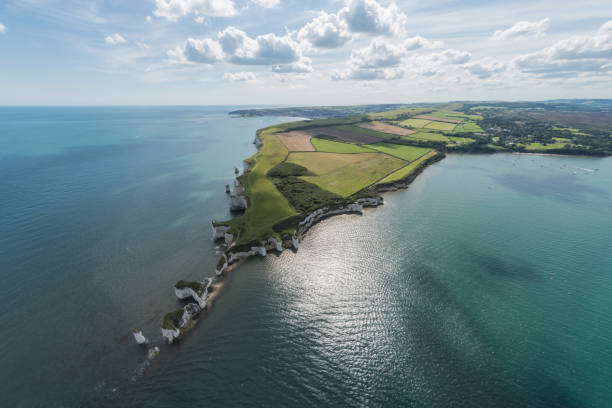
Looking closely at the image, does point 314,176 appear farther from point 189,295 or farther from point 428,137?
point 428,137

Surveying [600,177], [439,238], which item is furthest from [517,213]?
[600,177]

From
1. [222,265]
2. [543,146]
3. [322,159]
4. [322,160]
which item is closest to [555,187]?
[322,160]

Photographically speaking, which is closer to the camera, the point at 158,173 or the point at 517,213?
the point at 517,213

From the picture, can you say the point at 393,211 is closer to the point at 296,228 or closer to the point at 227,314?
the point at 296,228

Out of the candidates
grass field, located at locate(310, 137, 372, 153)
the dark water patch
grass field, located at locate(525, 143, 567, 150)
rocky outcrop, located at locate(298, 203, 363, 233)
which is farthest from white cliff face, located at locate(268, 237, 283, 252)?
grass field, located at locate(525, 143, 567, 150)

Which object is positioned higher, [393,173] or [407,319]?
[393,173]
